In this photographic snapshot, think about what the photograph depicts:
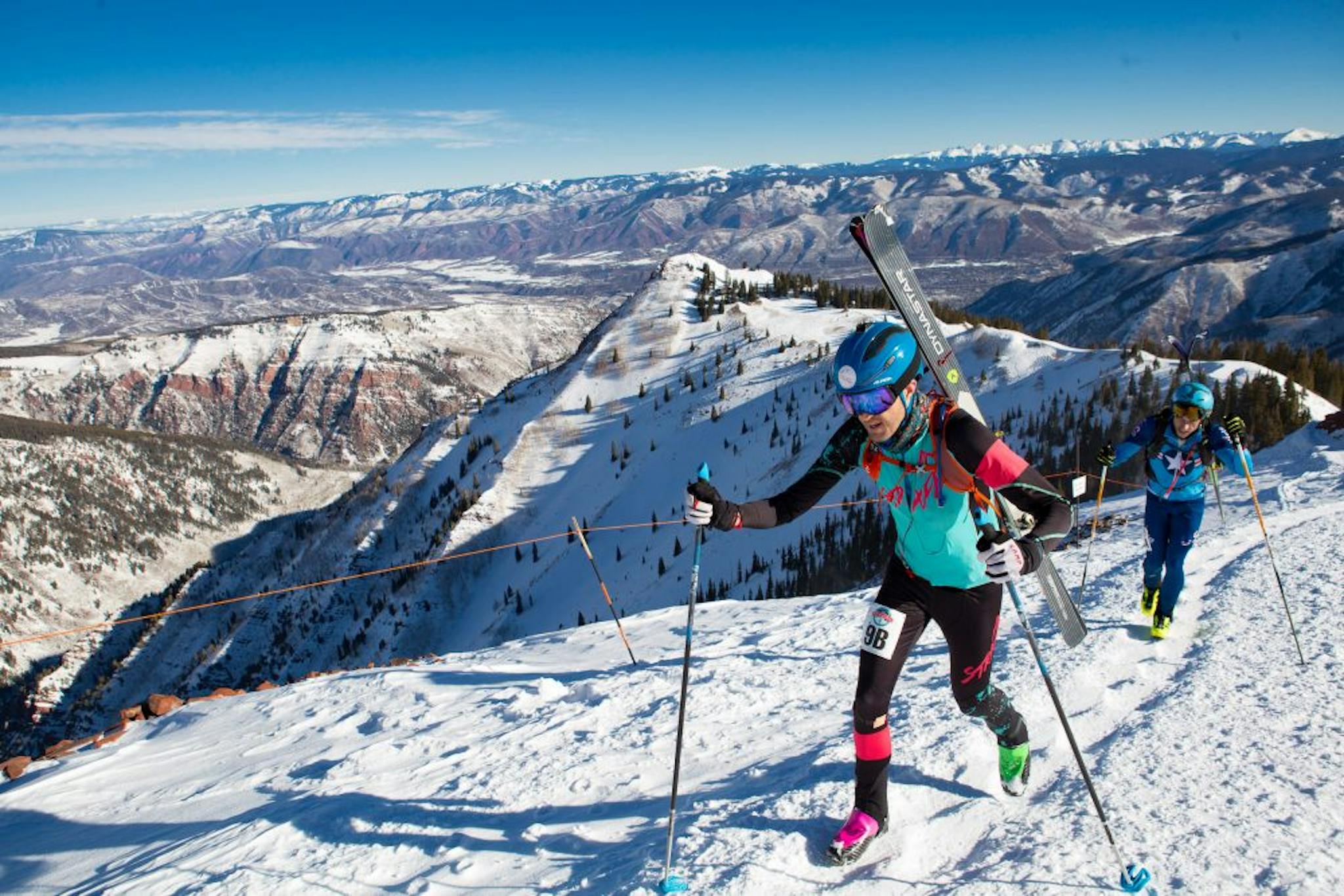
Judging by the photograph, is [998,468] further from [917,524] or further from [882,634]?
[882,634]

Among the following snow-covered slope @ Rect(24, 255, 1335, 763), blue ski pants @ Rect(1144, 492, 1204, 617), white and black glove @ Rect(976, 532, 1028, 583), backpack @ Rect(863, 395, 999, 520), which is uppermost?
backpack @ Rect(863, 395, 999, 520)

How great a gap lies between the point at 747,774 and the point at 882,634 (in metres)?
2.41

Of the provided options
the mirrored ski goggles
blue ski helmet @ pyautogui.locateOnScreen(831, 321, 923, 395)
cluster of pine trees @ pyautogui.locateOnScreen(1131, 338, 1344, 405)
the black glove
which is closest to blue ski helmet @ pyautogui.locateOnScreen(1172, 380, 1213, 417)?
blue ski helmet @ pyautogui.locateOnScreen(831, 321, 923, 395)

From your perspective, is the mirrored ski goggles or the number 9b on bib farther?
the number 9b on bib

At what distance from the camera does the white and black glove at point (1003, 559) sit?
442cm

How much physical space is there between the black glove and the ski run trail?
2.26m

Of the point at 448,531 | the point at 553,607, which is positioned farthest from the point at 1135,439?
the point at 448,531

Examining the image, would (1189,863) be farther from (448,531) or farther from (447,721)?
(448,531)

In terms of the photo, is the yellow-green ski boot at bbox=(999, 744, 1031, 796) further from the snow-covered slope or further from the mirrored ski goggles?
the snow-covered slope

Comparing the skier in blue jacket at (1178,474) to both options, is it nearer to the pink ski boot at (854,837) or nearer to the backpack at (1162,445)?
the backpack at (1162,445)

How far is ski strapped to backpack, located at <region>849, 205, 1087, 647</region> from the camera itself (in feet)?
24.1

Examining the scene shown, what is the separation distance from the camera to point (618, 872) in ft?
17.0

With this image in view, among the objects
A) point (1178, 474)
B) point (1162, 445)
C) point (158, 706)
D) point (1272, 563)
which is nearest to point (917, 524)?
point (1272, 563)

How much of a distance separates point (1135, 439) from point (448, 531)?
241 ft
